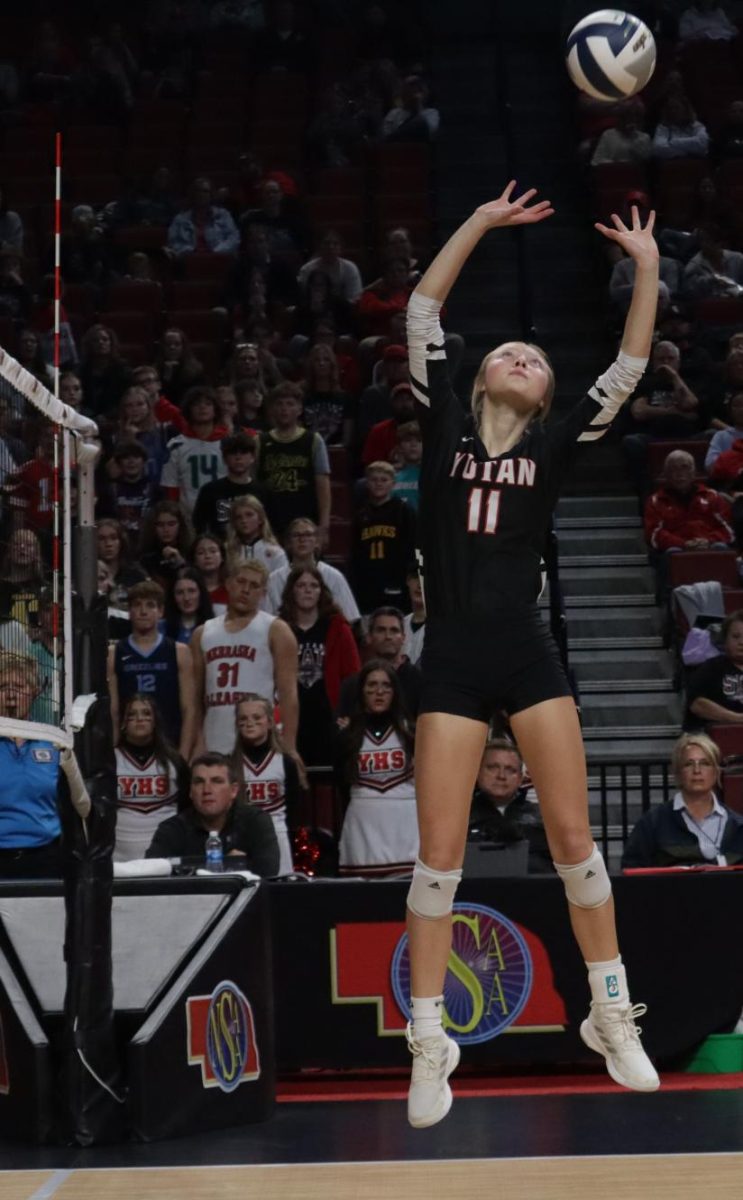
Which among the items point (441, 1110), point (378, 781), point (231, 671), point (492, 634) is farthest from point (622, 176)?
point (441, 1110)

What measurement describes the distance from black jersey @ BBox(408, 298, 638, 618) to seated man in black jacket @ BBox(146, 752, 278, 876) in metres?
3.68

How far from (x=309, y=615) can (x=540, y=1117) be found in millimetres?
3903

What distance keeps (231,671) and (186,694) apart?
373 millimetres

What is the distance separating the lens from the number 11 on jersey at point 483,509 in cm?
591

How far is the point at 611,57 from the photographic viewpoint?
671 cm

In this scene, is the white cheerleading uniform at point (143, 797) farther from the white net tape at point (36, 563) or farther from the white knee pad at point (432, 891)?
the white knee pad at point (432, 891)

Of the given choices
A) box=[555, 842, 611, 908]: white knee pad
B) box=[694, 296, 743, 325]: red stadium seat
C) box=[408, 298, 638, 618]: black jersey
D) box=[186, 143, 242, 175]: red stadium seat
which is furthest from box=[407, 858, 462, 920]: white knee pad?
box=[186, 143, 242, 175]: red stadium seat

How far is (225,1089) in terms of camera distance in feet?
26.4

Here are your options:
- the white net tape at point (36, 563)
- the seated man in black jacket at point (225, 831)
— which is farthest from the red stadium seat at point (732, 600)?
the white net tape at point (36, 563)

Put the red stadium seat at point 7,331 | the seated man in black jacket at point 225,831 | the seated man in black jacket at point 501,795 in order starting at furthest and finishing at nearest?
1. the red stadium seat at point 7,331
2. the seated man in black jacket at point 501,795
3. the seated man in black jacket at point 225,831

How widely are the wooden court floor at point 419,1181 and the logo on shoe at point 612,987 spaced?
2.37ft

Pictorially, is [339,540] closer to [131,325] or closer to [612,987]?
[131,325]

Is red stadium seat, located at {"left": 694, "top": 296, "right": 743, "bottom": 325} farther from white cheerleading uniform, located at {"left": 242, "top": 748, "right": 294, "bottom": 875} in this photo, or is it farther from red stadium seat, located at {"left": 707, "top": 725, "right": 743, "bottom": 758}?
white cheerleading uniform, located at {"left": 242, "top": 748, "right": 294, "bottom": 875}

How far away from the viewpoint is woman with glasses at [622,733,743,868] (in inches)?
375
